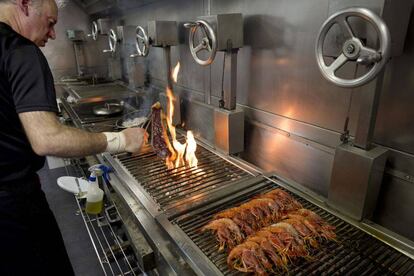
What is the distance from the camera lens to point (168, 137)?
2.34 meters

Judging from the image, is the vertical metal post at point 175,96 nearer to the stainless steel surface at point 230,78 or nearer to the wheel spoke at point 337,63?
the stainless steel surface at point 230,78

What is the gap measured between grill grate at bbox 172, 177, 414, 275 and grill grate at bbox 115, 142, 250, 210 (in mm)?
276

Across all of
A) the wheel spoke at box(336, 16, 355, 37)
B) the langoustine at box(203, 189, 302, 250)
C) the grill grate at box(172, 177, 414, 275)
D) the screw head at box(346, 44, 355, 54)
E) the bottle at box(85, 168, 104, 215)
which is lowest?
the bottle at box(85, 168, 104, 215)

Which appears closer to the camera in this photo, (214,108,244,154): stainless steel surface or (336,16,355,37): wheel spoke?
(336,16,355,37): wheel spoke

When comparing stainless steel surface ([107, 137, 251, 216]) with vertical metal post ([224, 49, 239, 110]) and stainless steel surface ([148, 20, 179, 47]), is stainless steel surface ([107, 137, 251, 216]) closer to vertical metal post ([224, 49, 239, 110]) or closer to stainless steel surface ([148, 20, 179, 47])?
vertical metal post ([224, 49, 239, 110])

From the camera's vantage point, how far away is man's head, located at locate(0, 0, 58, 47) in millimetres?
1226

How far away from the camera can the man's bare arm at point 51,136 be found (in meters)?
1.18

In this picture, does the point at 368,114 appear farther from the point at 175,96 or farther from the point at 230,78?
the point at 175,96

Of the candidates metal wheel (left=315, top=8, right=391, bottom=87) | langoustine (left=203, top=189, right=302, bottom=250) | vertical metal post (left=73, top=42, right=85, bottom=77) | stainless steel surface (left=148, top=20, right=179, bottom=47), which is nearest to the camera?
metal wheel (left=315, top=8, right=391, bottom=87)

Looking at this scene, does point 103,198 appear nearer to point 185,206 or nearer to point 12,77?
point 185,206

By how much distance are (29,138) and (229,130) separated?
4.49ft

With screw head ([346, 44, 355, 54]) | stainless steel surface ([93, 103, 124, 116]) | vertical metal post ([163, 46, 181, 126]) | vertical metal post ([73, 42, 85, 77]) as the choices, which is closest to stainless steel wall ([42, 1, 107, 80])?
vertical metal post ([73, 42, 85, 77])

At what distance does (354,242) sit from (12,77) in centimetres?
164

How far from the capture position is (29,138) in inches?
48.2
